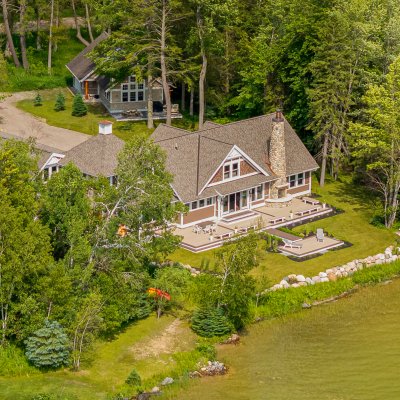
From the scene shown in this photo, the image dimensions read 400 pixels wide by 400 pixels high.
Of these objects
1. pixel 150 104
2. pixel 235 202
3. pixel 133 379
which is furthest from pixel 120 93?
pixel 133 379

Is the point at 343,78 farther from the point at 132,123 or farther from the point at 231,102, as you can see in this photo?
the point at 132,123

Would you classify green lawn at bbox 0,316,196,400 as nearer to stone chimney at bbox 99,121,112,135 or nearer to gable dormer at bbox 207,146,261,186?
gable dormer at bbox 207,146,261,186

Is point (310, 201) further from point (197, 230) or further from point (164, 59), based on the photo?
point (164, 59)

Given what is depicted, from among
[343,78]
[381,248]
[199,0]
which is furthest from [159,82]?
[381,248]

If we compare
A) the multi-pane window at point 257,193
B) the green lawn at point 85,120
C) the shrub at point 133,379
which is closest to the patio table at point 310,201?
the multi-pane window at point 257,193

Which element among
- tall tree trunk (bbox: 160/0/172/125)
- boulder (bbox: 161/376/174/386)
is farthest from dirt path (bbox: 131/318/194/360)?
tall tree trunk (bbox: 160/0/172/125)

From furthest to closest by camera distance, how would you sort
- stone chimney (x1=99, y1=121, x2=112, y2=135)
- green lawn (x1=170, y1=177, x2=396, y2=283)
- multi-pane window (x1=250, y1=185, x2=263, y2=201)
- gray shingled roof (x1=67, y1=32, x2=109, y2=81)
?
gray shingled roof (x1=67, y1=32, x2=109, y2=81) → multi-pane window (x1=250, y1=185, x2=263, y2=201) → stone chimney (x1=99, y1=121, x2=112, y2=135) → green lawn (x1=170, y1=177, x2=396, y2=283)
